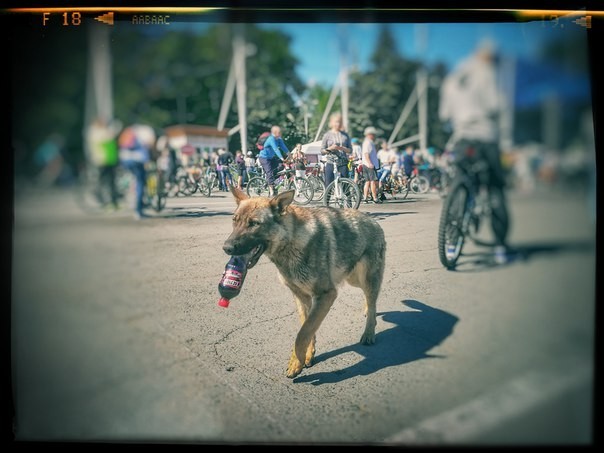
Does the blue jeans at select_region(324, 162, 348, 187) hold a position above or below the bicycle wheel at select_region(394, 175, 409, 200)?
above

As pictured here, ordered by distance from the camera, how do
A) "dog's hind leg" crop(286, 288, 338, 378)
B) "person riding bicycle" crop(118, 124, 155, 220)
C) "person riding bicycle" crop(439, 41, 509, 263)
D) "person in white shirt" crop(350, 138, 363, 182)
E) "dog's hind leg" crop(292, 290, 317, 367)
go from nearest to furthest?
"person riding bicycle" crop(439, 41, 509, 263), "person riding bicycle" crop(118, 124, 155, 220), "person in white shirt" crop(350, 138, 363, 182), "dog's hind leg" crop(286, 288, 338, 378), "dog's hind leg" crop(292, 290, 317, 367)

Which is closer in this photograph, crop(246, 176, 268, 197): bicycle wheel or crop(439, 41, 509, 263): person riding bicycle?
crop(439, 41, 509, 263): person riding bicycle

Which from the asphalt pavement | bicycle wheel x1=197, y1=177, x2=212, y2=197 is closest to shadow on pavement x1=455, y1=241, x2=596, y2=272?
the asphalt pavement

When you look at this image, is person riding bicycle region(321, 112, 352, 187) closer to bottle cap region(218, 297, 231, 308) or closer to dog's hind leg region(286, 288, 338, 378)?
dog's hind leg region(286, 288, 338, 378)

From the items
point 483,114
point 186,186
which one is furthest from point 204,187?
point 483,114

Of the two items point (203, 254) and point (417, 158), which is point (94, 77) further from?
point (417, 158)

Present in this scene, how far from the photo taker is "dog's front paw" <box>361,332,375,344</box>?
2.65 meters

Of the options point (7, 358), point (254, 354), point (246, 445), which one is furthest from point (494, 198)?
point (7, 358)

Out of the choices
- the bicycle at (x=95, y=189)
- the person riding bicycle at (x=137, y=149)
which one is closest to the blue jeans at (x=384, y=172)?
the person riding bicycle at (x=137, y=149)

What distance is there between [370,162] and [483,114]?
74 cm

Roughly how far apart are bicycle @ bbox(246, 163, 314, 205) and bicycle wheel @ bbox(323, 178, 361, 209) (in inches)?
4.8

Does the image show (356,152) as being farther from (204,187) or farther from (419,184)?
(204,187)

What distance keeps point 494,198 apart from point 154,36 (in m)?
2.41

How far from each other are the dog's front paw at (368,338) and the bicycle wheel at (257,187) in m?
1.27
